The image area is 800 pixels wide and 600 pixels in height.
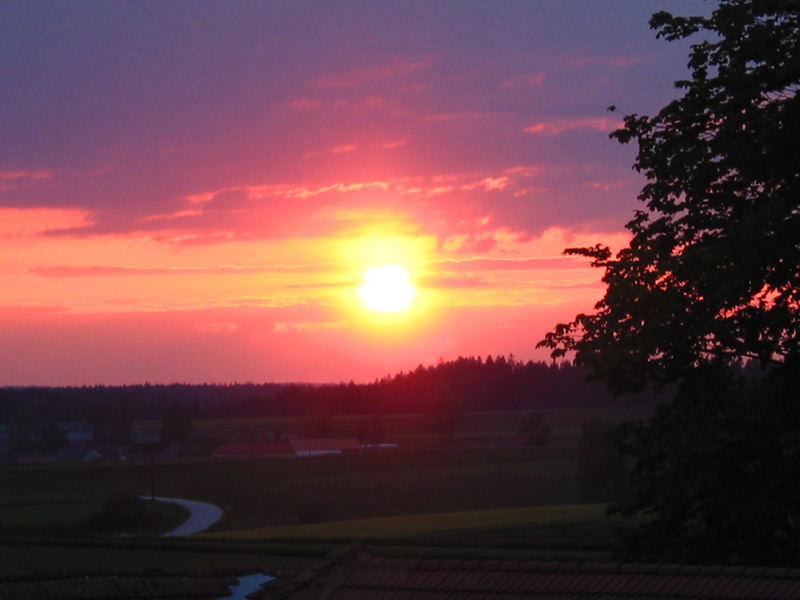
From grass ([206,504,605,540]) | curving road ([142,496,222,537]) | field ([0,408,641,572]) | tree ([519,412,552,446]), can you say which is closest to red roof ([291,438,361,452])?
field ([0,408,641,572])

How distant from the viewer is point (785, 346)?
1798 centimetres

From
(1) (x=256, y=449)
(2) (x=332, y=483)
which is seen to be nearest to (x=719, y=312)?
(2) (x=332, y=483)

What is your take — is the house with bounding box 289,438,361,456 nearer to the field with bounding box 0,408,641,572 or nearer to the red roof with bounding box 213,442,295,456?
the red roof with bounding box 213,442,295,456

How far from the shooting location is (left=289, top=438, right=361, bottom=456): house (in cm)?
10520

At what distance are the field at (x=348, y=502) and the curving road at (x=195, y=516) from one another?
96cm

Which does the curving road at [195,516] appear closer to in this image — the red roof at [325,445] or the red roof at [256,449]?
the red roof at [256,449]

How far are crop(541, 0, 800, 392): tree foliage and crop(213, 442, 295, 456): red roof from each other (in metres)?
84.9

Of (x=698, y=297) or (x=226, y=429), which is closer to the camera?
(x=698, y=297)

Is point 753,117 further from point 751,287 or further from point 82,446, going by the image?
point 82,446

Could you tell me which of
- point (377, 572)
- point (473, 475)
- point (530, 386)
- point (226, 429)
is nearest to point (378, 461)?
point (473, 475)

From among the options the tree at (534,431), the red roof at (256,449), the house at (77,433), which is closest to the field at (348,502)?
the tree at (534,431)

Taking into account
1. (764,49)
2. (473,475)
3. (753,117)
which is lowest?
(473,475)

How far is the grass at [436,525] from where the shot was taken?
136 ft

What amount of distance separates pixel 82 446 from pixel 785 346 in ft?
389
